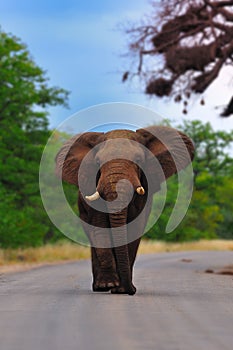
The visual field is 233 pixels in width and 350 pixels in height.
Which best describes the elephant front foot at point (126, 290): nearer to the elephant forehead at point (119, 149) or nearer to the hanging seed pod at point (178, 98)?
the elephant forehead at point (119, 149)

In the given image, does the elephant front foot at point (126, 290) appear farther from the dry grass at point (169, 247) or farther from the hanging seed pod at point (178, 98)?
the dry grass at point (169, 247)

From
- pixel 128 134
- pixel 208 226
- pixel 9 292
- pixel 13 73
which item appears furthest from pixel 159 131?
pixel 208 226

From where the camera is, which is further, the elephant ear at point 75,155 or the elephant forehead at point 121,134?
the elephant ear at point 75,155

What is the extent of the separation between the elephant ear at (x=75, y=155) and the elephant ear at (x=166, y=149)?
0.79 meters

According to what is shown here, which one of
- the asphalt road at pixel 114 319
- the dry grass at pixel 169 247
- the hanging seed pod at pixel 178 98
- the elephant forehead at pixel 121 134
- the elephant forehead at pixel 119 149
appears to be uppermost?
the hanging seed pod at pixel 178 98

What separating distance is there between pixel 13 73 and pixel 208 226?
1760 inches

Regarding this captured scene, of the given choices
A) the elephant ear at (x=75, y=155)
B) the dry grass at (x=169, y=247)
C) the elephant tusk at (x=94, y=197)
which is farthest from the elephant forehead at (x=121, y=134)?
the dry grass at (x=169, y=247)

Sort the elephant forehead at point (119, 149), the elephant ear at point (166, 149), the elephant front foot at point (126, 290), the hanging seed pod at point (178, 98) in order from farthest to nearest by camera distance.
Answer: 1. the hanging seed pod at point (178, 98)
2. the elephant ear at point (166, 149)
3. the elephant forehead at point (119, 149)
4. the elephant front foot at point (126, 290)

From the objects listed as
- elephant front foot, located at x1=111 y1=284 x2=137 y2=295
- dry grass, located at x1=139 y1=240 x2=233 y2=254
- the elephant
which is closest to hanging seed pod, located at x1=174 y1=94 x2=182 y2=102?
the elephant

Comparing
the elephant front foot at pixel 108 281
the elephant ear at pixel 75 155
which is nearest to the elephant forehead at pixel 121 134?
→ the elephant ear at pixel 75 155

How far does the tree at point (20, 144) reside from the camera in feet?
110

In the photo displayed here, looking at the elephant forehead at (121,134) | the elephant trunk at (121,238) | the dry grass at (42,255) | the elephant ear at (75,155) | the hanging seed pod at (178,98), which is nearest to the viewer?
the elephant trunk at (121,238)

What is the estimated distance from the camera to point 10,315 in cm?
941

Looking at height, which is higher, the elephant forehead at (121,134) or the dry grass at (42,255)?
the elephant forehead at (121,134)
